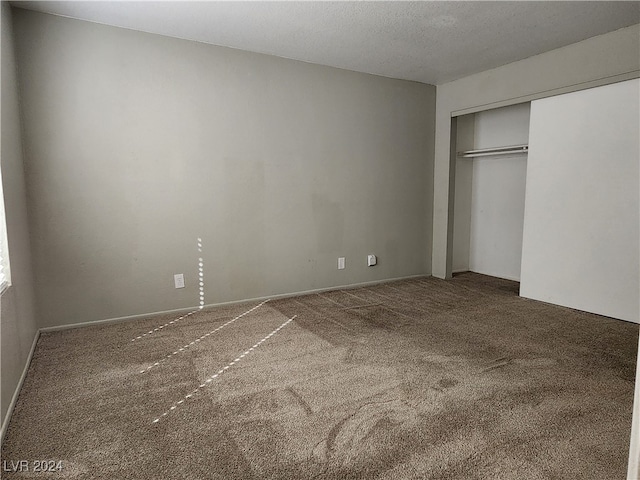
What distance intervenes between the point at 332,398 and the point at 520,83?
12.3 ft

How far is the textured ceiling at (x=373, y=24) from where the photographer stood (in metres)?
2.81

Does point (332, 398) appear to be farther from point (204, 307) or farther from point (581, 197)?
point (581, 197)

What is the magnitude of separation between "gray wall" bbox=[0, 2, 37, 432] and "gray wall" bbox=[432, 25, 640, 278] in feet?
14.1

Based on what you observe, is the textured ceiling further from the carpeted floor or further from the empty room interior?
the carpeted floor

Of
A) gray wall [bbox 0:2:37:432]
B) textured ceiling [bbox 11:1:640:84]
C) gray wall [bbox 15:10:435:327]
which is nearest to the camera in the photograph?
gray wall [bbox 0:2:37:432]

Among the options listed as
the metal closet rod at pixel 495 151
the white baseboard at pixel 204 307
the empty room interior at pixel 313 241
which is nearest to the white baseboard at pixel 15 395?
the empty room interior at pixel 313 241

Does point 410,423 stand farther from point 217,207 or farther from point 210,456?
point 217,207

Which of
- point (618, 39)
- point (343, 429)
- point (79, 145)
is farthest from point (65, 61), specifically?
point (618, 39)

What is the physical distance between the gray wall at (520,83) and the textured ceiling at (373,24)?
0.13m

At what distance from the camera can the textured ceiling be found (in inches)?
111

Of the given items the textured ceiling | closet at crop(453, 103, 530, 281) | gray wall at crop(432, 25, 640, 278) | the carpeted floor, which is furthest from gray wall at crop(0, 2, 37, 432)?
closet at crop(453, 103, 530, 281)

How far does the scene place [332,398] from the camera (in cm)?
206

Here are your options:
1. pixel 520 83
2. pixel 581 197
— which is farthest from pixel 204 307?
pixel 520 83

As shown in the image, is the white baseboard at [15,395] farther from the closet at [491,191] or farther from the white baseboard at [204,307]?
the closet at [491,191]
